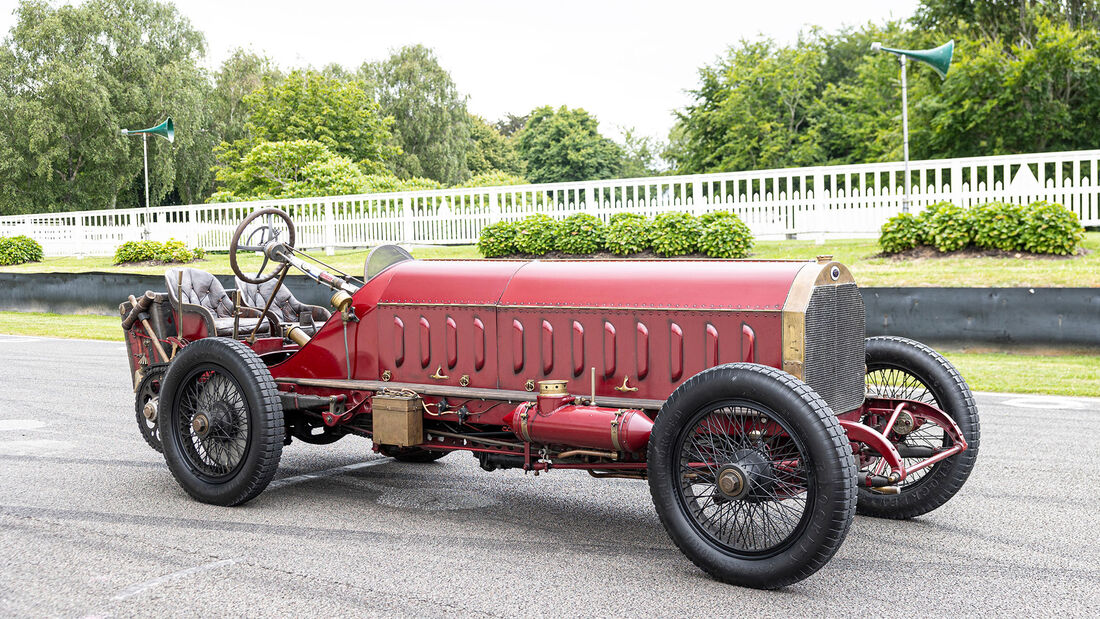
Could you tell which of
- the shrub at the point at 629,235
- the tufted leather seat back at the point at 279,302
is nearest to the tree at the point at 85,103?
the shrub at the point at 629,235

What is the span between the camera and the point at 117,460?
6.67 m

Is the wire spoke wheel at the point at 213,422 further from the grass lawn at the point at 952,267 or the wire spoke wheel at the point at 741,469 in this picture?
the grass lawn at the point at 952,267

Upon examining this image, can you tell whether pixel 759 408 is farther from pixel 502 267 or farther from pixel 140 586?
→ pixel 140 586

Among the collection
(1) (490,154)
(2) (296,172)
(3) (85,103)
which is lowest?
(2) (296,172)

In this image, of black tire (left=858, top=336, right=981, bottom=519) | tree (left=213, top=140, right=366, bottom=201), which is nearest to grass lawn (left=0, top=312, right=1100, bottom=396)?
black tire (left=858, top=336, right=981, bottom=519)

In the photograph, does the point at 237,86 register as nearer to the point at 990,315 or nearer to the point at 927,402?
the point at 990,315

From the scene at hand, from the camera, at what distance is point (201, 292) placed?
6652 millimetres

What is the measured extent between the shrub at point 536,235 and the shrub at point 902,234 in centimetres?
625

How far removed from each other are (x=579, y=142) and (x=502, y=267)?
62.5 meters

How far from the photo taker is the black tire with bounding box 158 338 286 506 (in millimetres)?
5293

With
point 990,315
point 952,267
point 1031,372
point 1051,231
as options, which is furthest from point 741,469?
point 1051,231

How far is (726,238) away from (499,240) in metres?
5.14

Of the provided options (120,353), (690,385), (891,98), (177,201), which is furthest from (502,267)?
(177,201)

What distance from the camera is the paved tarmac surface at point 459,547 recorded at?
12.8 ft
